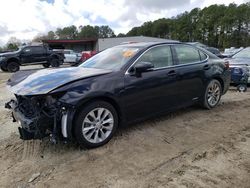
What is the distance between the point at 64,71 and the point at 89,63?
849 mm

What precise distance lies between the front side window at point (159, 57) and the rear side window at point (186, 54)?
244mm

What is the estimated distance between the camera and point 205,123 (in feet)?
16.6

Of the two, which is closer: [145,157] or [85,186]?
[85,186]

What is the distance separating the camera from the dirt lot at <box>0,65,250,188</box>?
10.4 ft

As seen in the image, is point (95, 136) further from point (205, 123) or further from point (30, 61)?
point (30, 61)

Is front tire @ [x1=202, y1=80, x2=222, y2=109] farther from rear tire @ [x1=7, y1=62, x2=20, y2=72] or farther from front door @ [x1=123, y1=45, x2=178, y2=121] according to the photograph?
rear tire @ [x1=7, y1=62, x2=20, y2=72]

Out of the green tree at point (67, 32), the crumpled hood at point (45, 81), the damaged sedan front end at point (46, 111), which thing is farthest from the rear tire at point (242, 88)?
the green tree at point (67, 32)

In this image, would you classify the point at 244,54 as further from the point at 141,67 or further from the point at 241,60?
the point at 141,67

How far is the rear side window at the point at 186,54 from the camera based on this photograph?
17.1 feet

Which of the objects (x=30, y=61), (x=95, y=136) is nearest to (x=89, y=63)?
(x=95, y=136)

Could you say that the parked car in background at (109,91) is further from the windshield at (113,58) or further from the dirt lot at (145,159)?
the dirt lot at (145,159)

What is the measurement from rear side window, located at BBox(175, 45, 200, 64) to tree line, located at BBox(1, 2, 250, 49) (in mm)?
57629

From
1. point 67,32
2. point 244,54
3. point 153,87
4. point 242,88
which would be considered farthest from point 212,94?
point 67,32

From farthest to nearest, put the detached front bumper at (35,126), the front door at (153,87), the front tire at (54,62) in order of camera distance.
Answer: the front tire at (54,62), the front door at (153,87), the detached front bumper at (35,126)
